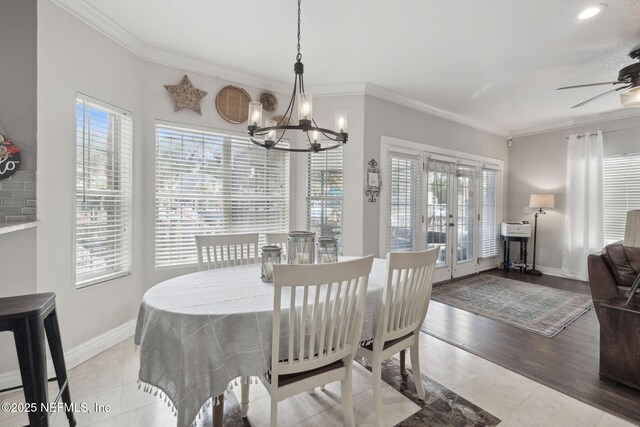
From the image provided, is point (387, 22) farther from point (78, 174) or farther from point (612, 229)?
point (612, 229)

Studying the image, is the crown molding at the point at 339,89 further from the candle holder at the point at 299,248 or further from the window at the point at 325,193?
the candle holder at the point at 299,248

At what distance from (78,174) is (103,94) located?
2.41 ft

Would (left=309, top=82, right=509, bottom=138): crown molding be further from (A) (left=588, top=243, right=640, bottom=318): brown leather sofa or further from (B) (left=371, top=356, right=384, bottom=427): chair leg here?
(B) (left=371, top=356, right=384, bottom=427): chair leg

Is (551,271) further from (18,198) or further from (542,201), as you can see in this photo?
(18,198)

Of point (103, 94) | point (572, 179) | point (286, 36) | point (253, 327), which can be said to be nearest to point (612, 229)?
point (572, 179)

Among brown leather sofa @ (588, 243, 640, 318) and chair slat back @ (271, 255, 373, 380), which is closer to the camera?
chair slat back @ (271, 255, 373, 380)

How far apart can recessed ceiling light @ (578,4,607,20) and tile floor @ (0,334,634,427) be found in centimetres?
282

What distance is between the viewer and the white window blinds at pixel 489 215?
530 cm

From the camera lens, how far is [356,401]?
73.4 inches

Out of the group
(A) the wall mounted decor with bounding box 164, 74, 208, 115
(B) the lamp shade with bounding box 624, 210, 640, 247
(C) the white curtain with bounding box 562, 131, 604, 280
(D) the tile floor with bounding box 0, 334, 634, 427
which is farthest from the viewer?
(C) the white curtain with bounding box 562, 131, 604, 280

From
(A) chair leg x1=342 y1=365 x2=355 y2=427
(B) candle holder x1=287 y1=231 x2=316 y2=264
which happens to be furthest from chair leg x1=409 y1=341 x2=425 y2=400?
(B) candle holder x1=287 y1=231 x2=316 y2=264

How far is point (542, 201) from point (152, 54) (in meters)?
6.19

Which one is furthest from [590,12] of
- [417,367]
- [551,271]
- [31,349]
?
[551,271]

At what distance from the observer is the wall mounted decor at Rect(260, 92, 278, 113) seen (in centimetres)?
343
